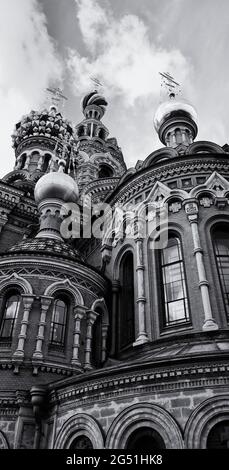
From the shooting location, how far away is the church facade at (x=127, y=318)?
7289mm

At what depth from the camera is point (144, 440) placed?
7.36 m

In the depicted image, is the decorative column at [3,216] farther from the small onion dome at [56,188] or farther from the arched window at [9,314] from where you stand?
the arched window at [9,314]

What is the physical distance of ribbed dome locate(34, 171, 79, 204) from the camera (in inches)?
627

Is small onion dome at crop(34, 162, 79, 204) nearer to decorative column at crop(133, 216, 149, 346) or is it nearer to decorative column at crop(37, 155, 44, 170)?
decorative column at crop(133, 216, 149, 346)

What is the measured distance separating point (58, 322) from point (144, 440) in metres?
4.46

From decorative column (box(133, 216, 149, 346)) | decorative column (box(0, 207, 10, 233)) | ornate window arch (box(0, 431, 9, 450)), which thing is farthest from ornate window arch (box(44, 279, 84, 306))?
decorative column (box(0, 207, 10, 233))

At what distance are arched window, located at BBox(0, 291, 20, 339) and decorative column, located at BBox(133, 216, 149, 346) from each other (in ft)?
10.4

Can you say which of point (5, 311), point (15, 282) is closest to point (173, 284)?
point (15, 282)

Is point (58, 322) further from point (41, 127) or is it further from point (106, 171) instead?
point (41, 127)

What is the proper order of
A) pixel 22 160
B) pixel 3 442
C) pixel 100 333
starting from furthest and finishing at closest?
pixel 22 160
pixel 100 333
pixel 3 442

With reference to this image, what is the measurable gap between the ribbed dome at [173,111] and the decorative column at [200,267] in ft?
27.5

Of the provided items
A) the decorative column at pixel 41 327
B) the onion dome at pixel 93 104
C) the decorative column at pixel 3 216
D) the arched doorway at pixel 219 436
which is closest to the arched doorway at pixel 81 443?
the arched doorway at pixel 219 436
